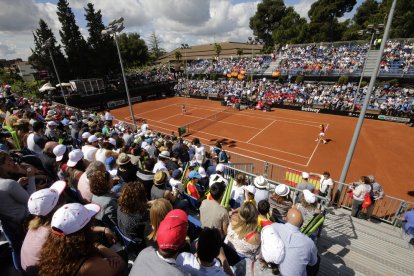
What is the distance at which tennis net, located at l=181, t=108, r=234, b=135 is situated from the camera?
2509cm

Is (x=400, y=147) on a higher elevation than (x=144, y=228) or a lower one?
lower

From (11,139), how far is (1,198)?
5.03 meters

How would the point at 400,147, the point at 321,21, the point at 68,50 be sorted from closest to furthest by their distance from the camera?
1. the point at 400,147
2. the point at 68,50
3. the point at 321,21

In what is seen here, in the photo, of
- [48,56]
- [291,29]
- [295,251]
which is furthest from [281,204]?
[291,29]

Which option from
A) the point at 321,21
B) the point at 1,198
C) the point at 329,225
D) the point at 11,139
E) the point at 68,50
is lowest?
the point at 329,225

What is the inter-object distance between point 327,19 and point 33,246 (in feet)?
194

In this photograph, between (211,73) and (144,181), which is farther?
(211,73)

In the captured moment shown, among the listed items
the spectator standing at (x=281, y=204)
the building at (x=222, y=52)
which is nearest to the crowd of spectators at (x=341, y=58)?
the building at (x=222, y=52)

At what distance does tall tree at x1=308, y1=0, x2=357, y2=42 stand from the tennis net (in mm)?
32096

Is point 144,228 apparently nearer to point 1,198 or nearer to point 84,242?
point 84,242

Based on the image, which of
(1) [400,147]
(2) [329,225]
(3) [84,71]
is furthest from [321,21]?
(2) [329,225]

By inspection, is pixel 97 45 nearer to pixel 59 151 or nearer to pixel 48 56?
pixel 48 56

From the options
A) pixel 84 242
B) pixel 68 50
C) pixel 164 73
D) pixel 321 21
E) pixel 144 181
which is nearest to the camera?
pixel 84 242

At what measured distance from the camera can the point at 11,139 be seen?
6.88m
